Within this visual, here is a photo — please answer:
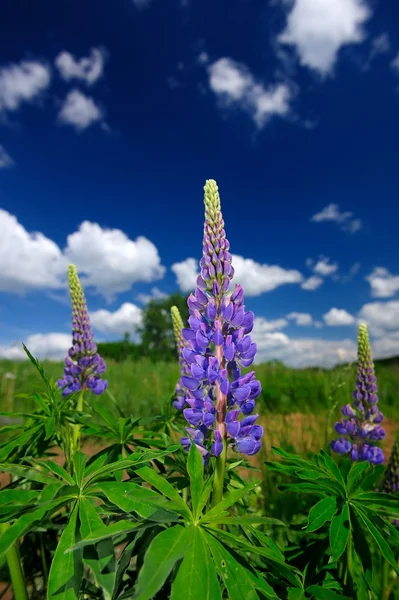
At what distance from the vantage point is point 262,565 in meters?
1.57

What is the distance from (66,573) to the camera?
101 cm

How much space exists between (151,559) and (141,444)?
3.03 feet

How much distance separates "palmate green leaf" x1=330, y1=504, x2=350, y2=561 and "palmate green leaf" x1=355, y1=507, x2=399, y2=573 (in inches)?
1.7

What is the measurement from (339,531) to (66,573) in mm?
782

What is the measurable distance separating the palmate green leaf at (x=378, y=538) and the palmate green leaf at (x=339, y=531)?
0.15 feet

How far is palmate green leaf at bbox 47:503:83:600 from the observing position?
987mm

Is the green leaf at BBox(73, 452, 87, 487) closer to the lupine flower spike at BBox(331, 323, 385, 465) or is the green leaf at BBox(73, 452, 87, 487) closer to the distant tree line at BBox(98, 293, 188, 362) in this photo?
the lupine flower spike at BBox(331, 323, 385, 465)

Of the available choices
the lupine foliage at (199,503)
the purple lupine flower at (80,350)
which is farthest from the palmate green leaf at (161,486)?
the purple lupine flower at (80,350)

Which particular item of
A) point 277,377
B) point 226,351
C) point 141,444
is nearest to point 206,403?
point 226,351

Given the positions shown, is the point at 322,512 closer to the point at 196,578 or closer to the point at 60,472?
the point at 196,578

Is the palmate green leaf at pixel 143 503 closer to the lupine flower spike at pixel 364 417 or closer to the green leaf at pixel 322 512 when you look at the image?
the green leaf at pixel 322 512

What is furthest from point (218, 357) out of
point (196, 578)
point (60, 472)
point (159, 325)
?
point (159, 325)

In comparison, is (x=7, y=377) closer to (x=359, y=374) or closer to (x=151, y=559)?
(x=359, y=374)

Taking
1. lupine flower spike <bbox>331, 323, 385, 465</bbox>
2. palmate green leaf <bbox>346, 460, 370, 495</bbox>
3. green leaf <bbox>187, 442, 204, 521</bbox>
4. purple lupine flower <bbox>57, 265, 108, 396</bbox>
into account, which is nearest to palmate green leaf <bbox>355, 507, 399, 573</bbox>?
palmate green leaf <bbox>346, 460, 370, 495</bbox>
